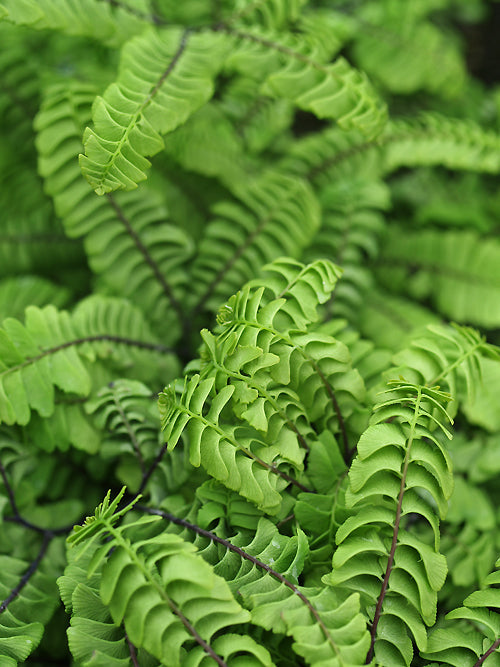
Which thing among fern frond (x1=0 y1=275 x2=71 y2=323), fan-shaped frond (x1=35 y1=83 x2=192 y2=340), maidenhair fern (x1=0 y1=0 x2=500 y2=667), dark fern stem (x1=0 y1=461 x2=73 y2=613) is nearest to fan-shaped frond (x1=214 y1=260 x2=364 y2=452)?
maidenhair fern (x1=0 y1=0 x2=500 y2=667)

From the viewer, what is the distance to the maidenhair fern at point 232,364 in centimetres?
81

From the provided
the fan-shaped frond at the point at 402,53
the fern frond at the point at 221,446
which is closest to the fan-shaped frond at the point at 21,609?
the fern frond at the point at 221,446

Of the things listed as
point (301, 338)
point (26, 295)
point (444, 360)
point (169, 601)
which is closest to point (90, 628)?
point (169, 601)

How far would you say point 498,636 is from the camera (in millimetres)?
819

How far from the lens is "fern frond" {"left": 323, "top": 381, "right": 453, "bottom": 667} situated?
0.80m

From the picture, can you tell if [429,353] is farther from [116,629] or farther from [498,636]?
[116,629]

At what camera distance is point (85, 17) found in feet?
3.69

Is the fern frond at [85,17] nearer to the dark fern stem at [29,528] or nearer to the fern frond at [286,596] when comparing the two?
the dark fern stem at [29,528]

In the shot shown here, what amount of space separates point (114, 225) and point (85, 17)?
417 mm

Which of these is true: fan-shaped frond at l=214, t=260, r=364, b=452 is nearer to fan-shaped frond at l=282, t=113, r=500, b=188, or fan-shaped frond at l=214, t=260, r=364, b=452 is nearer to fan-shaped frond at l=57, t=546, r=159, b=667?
fan-shaped frond at l=57, t=546, r=159, b=667

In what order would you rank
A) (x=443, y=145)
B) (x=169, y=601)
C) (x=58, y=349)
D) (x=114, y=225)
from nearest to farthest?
(x=169, y=601) → (x=58, y=349) → (x=114, y=225) → (x=443, y=145)

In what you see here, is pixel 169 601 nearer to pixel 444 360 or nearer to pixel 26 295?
pixel 444 360

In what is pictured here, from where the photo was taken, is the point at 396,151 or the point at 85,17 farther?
the point at 396,151

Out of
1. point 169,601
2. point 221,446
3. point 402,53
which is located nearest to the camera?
point 169,601
